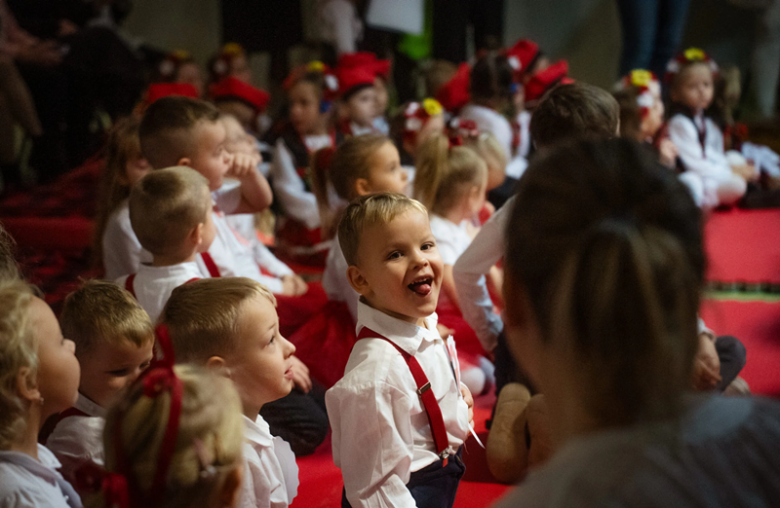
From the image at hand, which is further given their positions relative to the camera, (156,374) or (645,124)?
(645,124)

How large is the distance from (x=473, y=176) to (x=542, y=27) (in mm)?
5114

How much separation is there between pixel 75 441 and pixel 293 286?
135 centimetres

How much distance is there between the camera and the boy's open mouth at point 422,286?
144 cm

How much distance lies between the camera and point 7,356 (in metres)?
1.01

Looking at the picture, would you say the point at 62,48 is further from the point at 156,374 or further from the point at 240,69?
the point at 156,374

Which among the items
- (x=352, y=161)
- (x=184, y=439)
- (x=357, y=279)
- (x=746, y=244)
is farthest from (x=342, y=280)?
(x=746, y=244)

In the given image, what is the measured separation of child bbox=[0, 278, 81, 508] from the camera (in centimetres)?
102

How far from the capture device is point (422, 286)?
1444mm

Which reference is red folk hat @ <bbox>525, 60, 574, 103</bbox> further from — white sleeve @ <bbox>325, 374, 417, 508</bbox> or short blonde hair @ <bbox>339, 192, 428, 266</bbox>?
white sleeve @ <bbox>325, 374, 417, 508</bbox>

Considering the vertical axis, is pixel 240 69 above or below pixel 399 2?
below

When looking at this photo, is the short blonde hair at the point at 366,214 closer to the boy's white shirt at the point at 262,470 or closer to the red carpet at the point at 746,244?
the boy's white shirt at the point at 262,470

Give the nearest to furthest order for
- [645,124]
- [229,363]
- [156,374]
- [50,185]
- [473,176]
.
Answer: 1. [156,374]
2. [229,363]
3. [473,176]
4. [645,124]
5. [50,185]

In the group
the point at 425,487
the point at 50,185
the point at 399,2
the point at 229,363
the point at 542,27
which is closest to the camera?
the point at 229,363

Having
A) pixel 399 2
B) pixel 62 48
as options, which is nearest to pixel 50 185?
pixel 62 48
